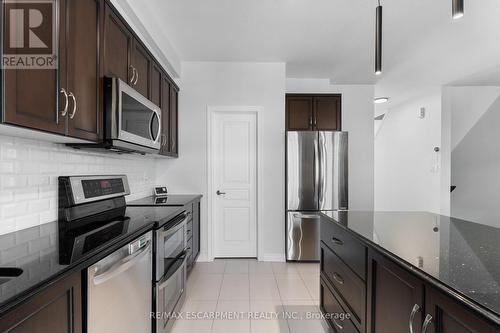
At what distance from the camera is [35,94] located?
3.74 ft

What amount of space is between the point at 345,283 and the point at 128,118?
6.14ft

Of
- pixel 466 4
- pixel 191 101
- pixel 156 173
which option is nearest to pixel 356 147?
pixel 466 4

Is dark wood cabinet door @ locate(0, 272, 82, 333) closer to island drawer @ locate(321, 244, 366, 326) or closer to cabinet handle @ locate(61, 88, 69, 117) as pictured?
cabinet handle @ locate(61, 88, 69, 117)

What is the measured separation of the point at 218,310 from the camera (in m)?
2.41

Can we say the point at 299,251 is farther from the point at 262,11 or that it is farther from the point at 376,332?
the point at 262,11

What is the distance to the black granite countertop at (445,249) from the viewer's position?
2.45 feet

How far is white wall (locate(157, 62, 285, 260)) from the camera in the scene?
12.2ft

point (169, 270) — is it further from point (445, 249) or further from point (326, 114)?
point (326, 114)

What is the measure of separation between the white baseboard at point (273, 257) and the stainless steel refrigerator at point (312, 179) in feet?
0.40

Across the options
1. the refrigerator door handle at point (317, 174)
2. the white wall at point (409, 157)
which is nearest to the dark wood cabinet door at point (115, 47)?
the refrigerator door handle at point (317, 174)

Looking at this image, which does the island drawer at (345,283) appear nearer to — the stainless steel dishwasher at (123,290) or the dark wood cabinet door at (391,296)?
the dark wood cabinet door at (391,296)

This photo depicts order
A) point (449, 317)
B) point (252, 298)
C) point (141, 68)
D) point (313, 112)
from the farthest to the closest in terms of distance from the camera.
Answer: point (313, 112), point (252, 298), point (141, 68), point (449, 317)

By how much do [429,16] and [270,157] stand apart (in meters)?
2.30

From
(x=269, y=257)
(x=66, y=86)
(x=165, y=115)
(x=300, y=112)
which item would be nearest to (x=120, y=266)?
(x=66, y=86)
